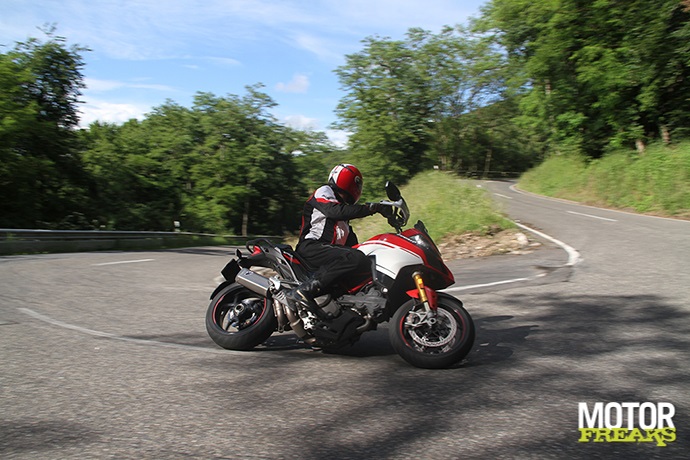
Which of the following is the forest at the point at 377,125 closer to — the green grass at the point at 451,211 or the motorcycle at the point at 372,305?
the green grass at the point at 451,211

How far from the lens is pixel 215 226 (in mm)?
45625

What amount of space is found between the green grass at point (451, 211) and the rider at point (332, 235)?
9149mm

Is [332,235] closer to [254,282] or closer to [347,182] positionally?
[347,182]

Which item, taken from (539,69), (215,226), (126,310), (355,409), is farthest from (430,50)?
(355,409)

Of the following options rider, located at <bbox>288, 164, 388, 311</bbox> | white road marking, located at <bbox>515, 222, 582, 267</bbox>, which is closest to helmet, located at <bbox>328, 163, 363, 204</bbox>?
rider, located at <bbox>288, 164, 388, 311</bbox>

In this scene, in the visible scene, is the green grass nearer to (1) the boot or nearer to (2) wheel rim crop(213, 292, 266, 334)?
(2) wheel rim crop(213, 292, 266, 334)

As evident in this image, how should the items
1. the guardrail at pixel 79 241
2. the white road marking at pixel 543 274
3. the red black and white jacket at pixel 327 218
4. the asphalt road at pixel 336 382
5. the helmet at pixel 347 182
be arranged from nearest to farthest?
1. the asphalt road at pixel 336 382
2. the red black and white jacket at pixel 327 218
3. the helmet at pixel 347 182
4. the white road marking at pixel 543 274
5. the guardrail at pixel 79 241

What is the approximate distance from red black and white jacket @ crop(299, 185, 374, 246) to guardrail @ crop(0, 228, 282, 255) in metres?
12.8

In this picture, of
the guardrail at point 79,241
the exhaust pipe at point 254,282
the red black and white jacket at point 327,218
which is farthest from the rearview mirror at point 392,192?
the guardrail at point 79,241

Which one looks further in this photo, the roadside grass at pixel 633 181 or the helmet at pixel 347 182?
the roadside grass at pixel 633 181

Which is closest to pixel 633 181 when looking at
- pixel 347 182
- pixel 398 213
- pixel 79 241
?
pixel 79 241

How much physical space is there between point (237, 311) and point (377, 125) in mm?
34773

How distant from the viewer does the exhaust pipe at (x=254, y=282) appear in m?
5.33

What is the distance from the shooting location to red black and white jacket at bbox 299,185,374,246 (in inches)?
202
